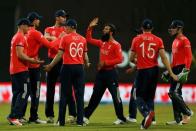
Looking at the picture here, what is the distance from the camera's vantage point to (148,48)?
15.8 meters

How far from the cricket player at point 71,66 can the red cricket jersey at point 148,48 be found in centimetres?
122

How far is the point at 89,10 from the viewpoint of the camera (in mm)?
25469

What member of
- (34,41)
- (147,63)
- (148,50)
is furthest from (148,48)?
(34,41)

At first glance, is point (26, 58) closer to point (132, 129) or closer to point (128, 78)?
point (132, 129)

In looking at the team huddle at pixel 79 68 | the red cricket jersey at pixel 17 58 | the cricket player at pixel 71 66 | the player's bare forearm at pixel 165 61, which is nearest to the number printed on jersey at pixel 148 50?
the team huddle at pixel 79 68

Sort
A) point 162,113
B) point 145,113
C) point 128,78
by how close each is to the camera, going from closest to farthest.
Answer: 1. point 145,113
2. point 162,113
3. point 128,78

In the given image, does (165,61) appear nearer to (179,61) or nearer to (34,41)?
(179,61)

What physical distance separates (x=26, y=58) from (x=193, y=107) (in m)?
9.89

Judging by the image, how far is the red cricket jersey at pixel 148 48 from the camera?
15.8 m

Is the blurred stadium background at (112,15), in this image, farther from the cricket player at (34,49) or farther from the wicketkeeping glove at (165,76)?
the wicketkeeping glove at (165,76)

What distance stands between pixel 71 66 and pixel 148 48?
1.69 metres

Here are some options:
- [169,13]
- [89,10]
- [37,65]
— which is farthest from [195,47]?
[37,65]

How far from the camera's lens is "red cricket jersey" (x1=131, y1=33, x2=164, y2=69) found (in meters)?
15.8

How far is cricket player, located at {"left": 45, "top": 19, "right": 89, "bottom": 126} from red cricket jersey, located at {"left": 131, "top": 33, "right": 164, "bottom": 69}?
3.99ft
